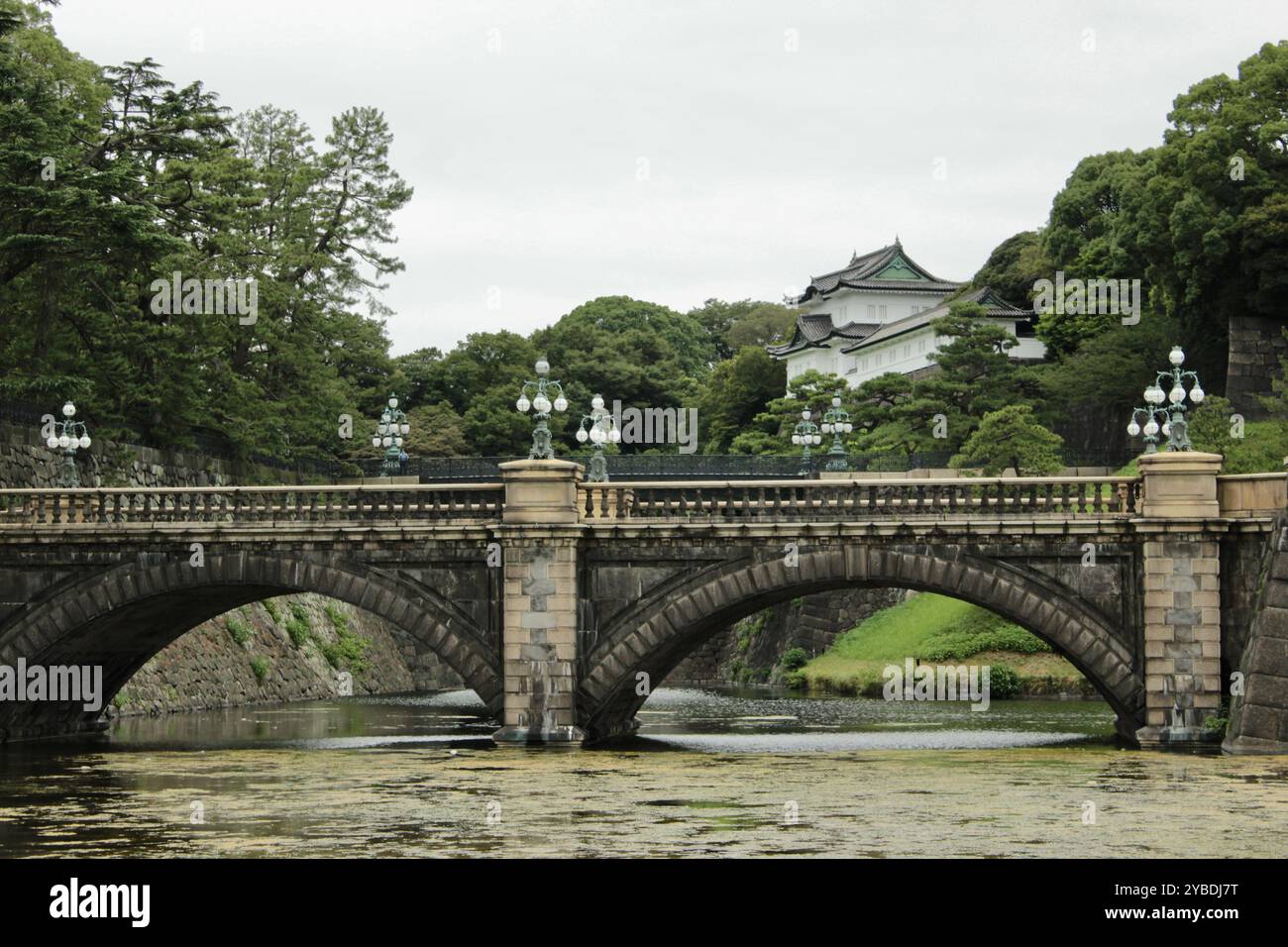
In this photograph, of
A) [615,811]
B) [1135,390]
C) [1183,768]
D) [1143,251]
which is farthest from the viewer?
[1135,390]

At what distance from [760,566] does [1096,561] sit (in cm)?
690

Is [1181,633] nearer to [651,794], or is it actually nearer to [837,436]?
[651,794]

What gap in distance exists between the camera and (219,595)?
1743 inches

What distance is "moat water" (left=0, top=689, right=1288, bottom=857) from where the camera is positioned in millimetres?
23984

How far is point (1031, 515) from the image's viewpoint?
3875 cm

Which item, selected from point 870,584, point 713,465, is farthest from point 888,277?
point 870,584

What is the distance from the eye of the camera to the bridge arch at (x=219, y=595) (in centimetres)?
4047

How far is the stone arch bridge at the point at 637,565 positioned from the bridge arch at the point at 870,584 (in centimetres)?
5

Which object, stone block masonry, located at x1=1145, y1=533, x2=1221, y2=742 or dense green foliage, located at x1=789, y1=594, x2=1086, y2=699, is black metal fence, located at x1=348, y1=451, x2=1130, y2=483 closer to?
dense green foliage, located at x1=789, y1=594, x2=1086, y2=699

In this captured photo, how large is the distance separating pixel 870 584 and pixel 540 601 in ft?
23.6

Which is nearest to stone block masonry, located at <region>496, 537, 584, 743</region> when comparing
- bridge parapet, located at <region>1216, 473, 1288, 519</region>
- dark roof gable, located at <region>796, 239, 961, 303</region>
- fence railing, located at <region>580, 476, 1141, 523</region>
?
fence railing, located at <region>580, 476, 1141, 523</region>

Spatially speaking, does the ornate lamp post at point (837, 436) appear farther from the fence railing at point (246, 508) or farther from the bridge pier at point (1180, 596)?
the bridge pier at point (1180, 596)

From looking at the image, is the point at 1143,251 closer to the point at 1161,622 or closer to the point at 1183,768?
the point at 1161,622
